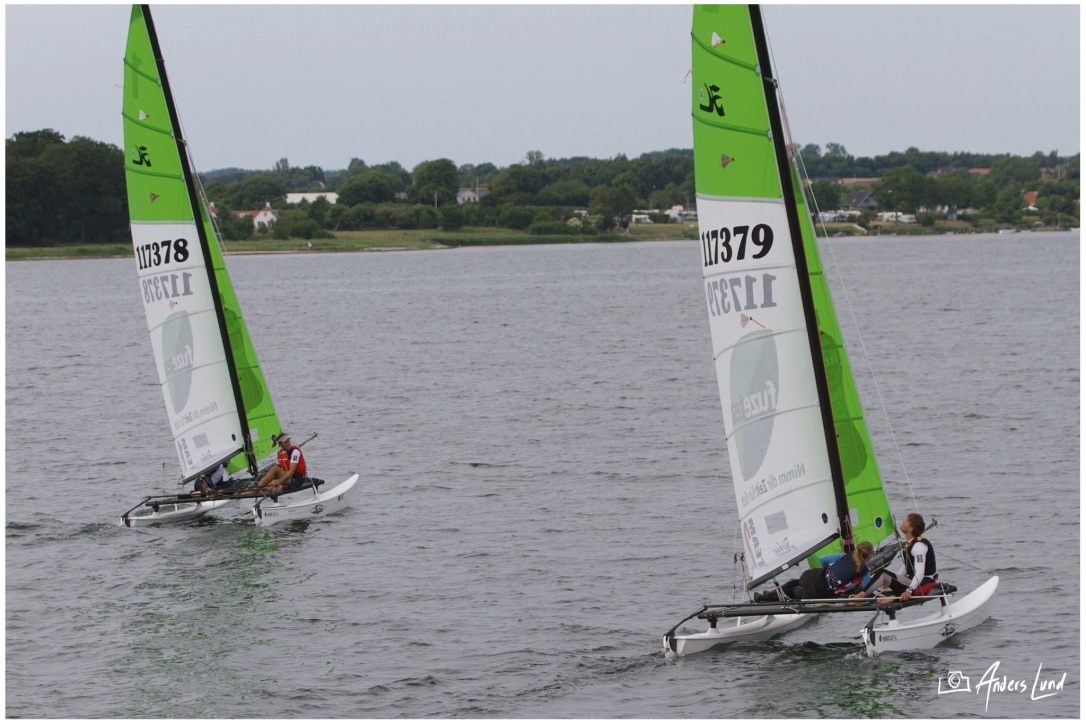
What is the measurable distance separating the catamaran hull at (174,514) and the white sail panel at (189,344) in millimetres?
675

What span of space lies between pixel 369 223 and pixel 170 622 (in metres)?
154

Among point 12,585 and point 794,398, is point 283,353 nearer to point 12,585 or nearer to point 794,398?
point 12,585

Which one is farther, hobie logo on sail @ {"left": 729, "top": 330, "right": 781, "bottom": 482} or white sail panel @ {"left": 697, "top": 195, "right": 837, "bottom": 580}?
hobie logo on sail @ {"left": 729, "top": 330, "right": 781, "bottom": 482}

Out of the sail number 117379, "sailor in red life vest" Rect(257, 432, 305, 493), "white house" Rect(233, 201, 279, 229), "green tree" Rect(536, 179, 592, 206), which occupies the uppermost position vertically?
Answer: "green tree" Rect(536, 179, 592, 206)

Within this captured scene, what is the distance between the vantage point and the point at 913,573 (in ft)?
55.7

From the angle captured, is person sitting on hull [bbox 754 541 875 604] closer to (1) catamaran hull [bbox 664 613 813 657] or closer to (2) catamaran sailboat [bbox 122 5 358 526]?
(1) catamaran hull [bbox 664 613 813 657]

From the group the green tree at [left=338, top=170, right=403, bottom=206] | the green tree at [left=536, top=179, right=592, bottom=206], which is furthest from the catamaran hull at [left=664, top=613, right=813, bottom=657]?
the green tree at [left=536, top=179, right=592, bottom=206]

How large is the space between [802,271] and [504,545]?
33.8 ft

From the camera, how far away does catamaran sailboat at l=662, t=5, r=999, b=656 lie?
1630 centimetres

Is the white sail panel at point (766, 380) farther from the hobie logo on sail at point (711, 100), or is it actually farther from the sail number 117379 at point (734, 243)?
the hobie logo on sail at point (711, 100)

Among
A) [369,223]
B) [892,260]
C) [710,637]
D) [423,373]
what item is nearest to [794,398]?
[710,637]

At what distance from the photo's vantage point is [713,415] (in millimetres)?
39688

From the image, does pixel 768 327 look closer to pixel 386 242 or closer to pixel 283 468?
pixel 283 468

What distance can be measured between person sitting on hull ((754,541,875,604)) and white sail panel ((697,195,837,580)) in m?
0.29
